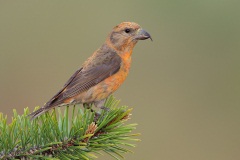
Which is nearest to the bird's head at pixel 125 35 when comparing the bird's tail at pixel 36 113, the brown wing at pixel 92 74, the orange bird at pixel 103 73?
the orange bird at pixel 103 73

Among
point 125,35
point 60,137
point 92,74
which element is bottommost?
point 60,137

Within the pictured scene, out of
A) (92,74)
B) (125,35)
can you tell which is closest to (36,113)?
(92,74)

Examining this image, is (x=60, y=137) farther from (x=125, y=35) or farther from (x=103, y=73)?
(x=125, y=35)

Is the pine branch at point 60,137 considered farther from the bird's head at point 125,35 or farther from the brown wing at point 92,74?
the bird's head at point 125,35

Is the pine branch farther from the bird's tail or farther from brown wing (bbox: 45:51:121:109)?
brown wing (bbox: 45:51:121:109)

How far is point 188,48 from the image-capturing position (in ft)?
23.4

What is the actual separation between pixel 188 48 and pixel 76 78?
301cm

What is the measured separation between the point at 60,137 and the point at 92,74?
1460 mm

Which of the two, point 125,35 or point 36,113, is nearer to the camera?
point 36,113

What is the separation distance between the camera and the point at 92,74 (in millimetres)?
4508

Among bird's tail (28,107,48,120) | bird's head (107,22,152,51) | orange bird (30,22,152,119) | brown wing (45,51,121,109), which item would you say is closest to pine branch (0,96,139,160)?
bird's tail (28,107,48,120)

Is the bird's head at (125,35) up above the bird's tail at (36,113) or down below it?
above

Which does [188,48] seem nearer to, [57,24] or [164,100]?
[164,100]

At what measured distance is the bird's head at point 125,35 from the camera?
4.82 m
